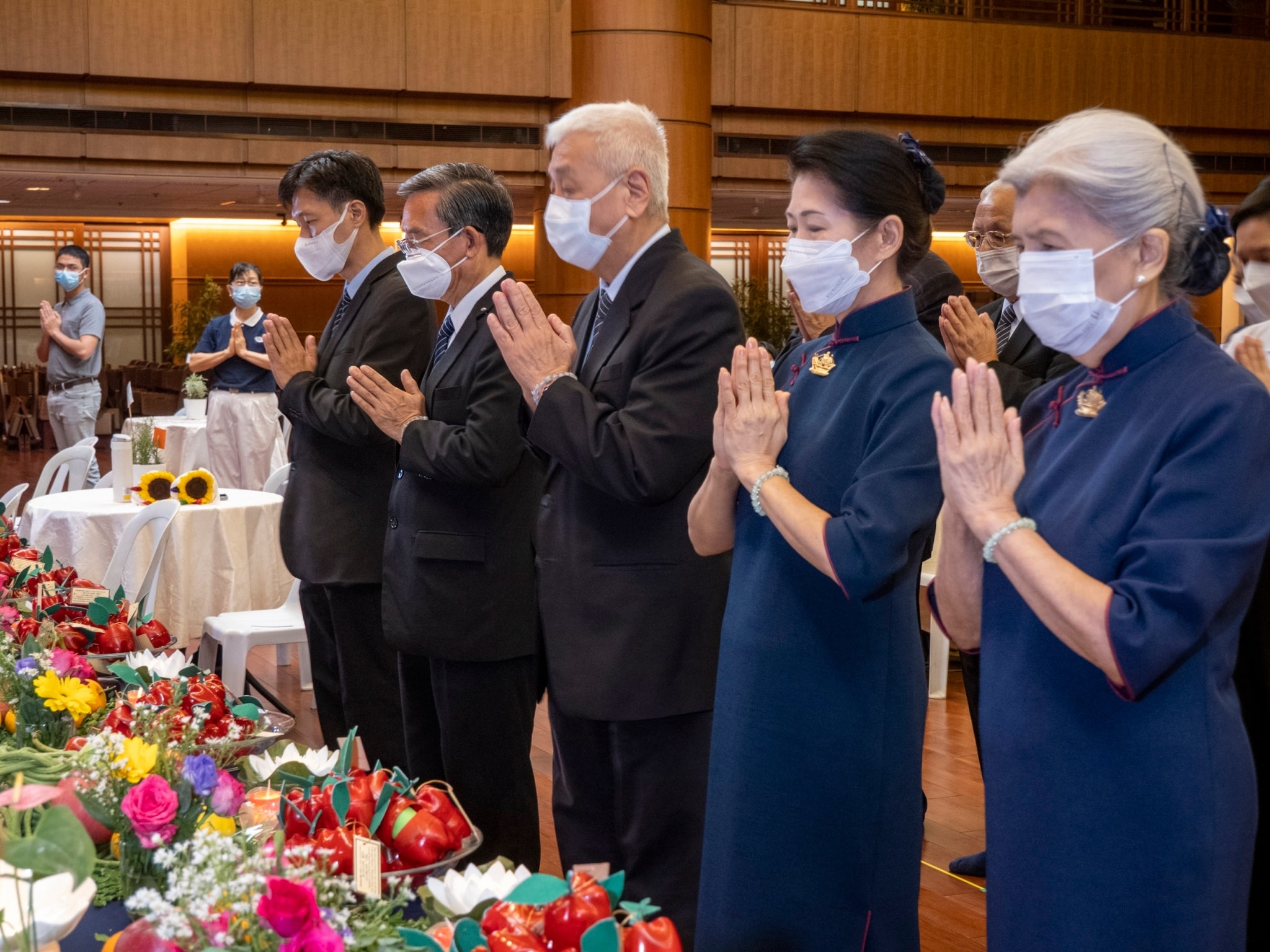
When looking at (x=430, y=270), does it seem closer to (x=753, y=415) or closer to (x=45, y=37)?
(x=753, y=415)

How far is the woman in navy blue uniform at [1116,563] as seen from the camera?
4.25 ft

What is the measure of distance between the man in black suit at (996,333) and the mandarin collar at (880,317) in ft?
3.25

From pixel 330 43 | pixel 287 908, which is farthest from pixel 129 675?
pixel 330 43

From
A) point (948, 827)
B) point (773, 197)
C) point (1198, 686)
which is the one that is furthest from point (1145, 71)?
point (1198, 686)

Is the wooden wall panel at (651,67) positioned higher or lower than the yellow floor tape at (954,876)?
higher

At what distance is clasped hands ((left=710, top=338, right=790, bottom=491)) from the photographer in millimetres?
1769

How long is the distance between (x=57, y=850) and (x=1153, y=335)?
120 cm

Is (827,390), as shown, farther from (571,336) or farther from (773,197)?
(773,197)

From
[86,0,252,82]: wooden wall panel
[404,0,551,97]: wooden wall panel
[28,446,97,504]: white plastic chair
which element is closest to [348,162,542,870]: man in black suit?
[28,446,97,504]: white plastic chair

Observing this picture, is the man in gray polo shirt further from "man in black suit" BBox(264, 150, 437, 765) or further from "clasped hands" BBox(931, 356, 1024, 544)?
"clasped hands" BBox(931, 356, 1024, 544)

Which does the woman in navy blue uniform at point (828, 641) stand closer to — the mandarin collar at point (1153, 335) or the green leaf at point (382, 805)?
the mandarin collar at point (1153, 335)

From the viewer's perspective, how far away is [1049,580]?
134 centimetres

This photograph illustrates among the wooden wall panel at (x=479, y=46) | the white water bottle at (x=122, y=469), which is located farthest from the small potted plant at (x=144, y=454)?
the wooden wall panel at (x=479, y=46)

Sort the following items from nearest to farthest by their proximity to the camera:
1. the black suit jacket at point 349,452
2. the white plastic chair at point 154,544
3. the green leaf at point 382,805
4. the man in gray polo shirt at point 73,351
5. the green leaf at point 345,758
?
1. the green leaf at point 382,805
2. the green leaf at point 345,758
3. the black suit jacket at point 349,452
4. the white plastic chair at point 154,544
5. the man in gray polo shirt at point 73,351
